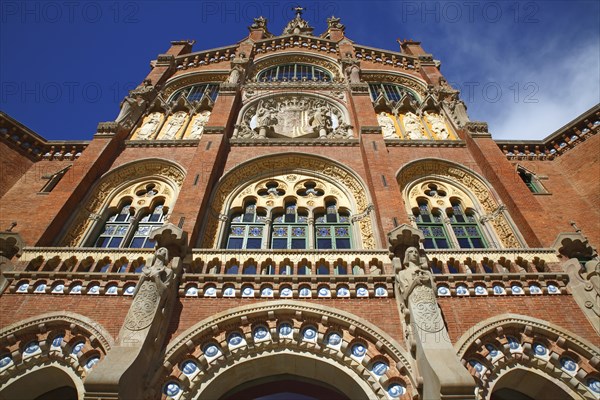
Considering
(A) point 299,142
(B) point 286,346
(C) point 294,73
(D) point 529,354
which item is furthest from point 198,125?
(D) point 529,354

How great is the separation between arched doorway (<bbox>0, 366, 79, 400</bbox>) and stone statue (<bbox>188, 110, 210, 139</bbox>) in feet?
30.3

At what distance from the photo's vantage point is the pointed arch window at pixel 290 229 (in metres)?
10.7

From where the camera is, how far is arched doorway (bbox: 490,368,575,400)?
714 centimetres

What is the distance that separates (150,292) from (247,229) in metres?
4.18

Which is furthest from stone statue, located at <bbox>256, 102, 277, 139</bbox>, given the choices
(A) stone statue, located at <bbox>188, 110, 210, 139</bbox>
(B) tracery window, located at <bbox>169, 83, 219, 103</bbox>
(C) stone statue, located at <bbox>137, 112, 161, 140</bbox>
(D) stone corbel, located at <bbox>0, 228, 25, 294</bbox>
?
(D) stone corbel, located at <bbox>0, 228, 25, 294</bbox>

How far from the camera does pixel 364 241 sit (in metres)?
10.5

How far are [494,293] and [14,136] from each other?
53.4 feet

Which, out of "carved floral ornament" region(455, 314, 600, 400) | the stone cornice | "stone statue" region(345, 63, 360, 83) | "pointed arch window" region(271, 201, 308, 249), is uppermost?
"stone statue" region(345, 63, 360, 83)

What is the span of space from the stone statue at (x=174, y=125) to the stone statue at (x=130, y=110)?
1.18 m

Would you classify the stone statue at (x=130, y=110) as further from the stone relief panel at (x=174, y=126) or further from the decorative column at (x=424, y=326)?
the decorative column at (x=424, y=326)

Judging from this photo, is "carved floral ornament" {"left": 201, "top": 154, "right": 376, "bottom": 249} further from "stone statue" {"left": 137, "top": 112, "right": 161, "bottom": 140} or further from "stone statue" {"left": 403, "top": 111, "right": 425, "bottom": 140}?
"stone statue" {"left": 137, "top": 112, "right": 161, "bottom": 140}

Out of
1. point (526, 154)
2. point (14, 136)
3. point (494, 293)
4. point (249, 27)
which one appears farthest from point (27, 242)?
point (249, 27)

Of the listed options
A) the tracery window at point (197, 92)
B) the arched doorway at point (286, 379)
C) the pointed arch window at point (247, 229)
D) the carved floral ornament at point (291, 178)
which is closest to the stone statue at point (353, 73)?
the carved floral ornament at point (291, 178)

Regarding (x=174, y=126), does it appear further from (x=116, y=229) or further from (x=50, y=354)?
(x=50, y=354)
